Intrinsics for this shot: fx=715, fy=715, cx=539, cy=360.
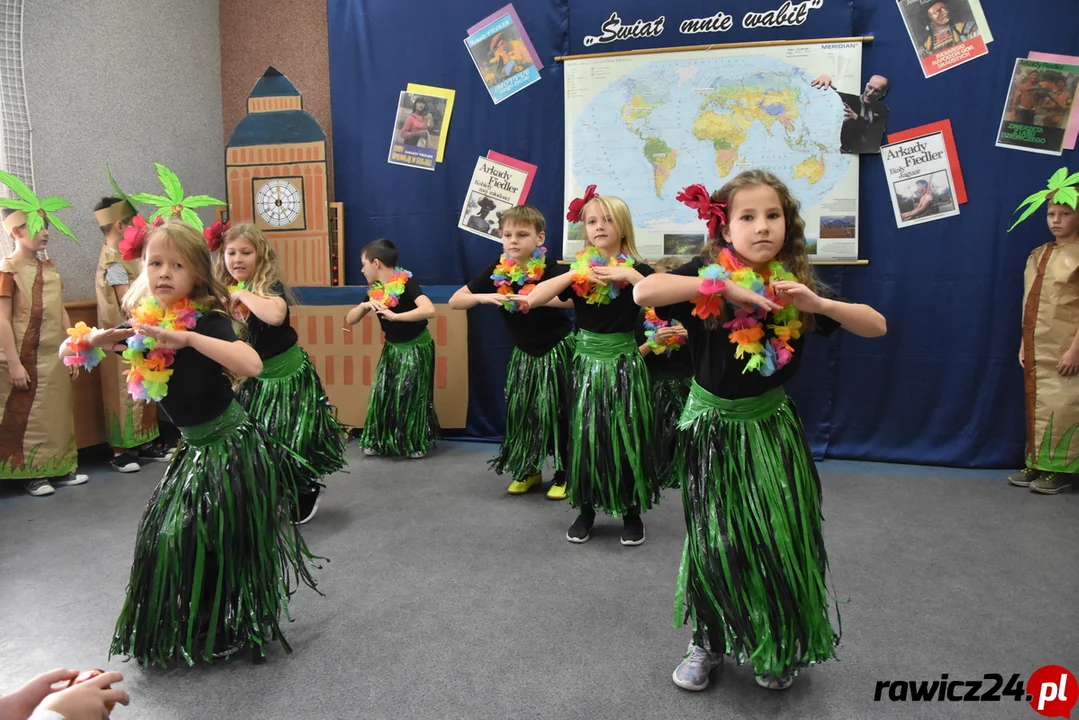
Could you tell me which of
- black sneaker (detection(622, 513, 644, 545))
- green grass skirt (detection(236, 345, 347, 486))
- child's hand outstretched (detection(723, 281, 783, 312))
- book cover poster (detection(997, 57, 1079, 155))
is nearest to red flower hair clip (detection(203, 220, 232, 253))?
green grass skirt (detection(236, 345, 347, 486))

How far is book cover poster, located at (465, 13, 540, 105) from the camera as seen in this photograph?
4172mm

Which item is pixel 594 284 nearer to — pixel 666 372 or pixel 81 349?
pixel 666 372

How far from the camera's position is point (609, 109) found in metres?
4.05

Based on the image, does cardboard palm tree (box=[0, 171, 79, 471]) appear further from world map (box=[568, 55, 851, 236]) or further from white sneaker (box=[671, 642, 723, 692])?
white sneaker (box=[671, 642, 723, 692])

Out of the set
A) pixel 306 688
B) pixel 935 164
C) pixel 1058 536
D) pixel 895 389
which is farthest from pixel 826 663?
pixel 935 164

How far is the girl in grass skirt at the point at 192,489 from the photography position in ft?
5.96

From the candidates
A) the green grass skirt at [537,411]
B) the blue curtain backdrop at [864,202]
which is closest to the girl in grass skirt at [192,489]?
the green grass skirt at [537,411]

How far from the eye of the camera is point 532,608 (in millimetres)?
2227

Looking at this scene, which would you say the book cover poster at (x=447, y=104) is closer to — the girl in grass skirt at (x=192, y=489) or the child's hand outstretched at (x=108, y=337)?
the girl in grass skirt at (x=192, y=489)

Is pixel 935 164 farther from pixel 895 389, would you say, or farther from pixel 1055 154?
pixel 895 389

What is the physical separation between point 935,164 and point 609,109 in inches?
→ 68.1

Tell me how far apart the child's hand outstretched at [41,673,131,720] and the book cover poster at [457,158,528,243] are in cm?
348

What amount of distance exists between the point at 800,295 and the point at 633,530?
1.50m

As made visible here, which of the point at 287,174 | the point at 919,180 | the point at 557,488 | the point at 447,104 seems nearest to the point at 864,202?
the point at 919,180
